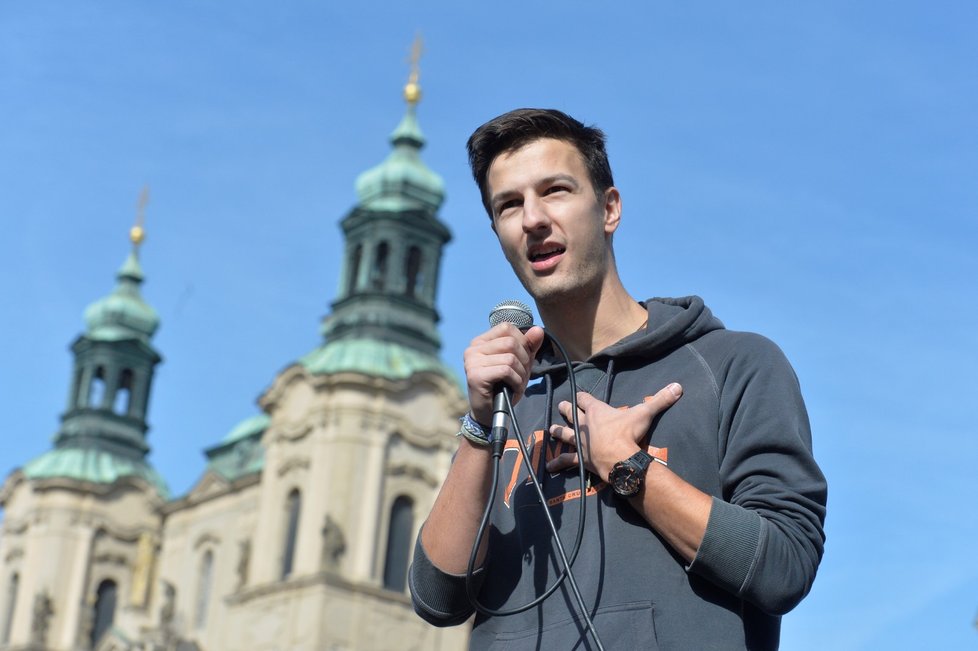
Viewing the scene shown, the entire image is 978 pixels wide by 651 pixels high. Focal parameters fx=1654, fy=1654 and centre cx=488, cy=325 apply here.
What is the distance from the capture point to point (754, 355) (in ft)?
10.2

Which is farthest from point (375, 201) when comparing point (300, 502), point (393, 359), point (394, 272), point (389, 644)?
point (389, 644)

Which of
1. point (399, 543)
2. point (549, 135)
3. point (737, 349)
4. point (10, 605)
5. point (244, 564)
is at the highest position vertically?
point (10, 605)

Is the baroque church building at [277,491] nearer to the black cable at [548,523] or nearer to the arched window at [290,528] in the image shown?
the arched window at [290,528]

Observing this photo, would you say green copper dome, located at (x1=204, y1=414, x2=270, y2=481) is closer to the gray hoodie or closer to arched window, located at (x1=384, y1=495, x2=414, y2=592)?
arched window, located at (x1=384, y1=495, x2=414, y2=592)

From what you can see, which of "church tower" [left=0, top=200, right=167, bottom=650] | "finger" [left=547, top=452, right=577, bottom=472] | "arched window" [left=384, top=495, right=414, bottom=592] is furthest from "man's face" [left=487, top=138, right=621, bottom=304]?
"church tower" [left=0, top=200, right=167, bottom=650]

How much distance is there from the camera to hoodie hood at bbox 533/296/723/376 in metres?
3.18

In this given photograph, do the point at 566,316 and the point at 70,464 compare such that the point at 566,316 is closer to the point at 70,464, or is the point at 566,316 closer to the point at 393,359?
the point at 393,359

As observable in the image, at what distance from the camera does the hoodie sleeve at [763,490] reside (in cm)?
281

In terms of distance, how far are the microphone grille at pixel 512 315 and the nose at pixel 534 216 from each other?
158 mm

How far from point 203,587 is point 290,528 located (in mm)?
5512

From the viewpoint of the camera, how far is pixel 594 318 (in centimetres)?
329

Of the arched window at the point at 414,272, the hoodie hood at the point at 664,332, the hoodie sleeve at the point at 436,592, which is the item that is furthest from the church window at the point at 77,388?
the hoodie hood at the point at 664,332

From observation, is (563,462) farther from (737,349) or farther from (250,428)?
(250,428)

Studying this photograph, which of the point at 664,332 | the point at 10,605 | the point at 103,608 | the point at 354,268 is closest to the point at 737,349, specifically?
the point at 664,332
